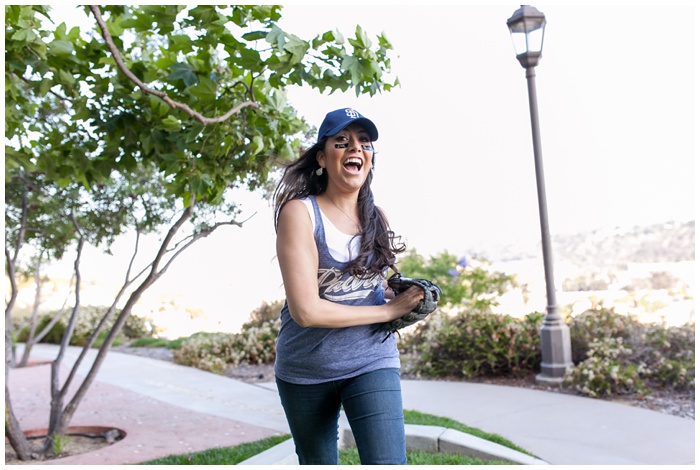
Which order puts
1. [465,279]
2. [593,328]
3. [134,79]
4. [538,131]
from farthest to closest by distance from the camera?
[465,279] < [593,328] < [538,131] < [134,79]

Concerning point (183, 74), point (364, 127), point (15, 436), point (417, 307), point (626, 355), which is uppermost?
point (183, 74)

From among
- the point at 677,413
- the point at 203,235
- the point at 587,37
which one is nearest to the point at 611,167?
the point at 587,37

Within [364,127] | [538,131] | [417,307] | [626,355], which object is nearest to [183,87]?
[364,127]

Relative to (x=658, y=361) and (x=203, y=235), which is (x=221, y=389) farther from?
(x=658, y=361)

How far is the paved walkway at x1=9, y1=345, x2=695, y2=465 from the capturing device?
4.92m

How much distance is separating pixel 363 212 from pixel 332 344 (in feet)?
1.70

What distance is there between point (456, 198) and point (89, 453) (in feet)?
45.1

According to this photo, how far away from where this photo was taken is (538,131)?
25.1 feet

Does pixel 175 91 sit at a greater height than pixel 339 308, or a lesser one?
greater

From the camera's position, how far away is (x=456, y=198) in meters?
17.9

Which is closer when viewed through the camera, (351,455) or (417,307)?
(417,307)

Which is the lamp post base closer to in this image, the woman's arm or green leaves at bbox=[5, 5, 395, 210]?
green leaves at bbox=[5, 5, 395, 210]

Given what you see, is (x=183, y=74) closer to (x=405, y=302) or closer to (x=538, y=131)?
(x=405, y=302)

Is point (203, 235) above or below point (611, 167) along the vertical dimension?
below
